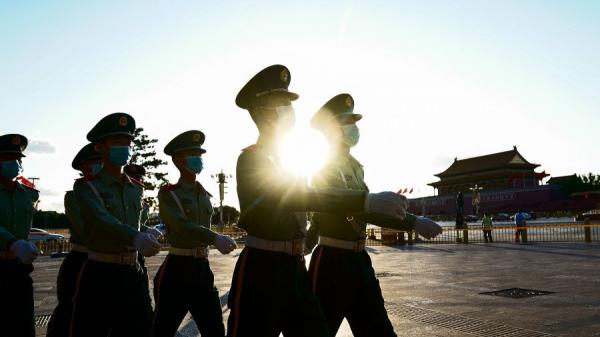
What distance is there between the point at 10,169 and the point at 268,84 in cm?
289

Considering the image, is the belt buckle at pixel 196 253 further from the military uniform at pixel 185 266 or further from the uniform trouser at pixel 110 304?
the uniform trouser at pixel 110 304

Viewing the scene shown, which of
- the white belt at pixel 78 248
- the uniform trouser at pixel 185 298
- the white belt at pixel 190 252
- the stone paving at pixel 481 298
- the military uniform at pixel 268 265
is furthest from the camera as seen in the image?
the stone paving at pixel 481 298

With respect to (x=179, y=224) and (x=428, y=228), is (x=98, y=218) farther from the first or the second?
(x=428, y=228)

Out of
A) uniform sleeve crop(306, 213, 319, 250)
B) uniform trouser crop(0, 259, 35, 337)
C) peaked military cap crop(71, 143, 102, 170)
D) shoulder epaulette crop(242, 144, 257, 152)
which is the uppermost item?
peaked military cap crop(71, 143, 102, 170)

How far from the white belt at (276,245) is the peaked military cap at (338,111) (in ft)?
4.75

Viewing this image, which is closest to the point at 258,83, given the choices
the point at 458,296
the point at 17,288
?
the point at 17,288

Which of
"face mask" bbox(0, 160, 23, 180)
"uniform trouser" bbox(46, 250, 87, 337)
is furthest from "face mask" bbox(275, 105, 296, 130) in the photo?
"face mask" bbox(0, 160, 23, 180)

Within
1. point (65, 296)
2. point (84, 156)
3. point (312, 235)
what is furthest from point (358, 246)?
point (84, 156)

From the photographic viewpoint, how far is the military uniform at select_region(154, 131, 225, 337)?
484cm

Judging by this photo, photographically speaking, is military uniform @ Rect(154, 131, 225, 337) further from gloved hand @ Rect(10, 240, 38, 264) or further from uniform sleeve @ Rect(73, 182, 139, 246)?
gloved hand @ Rect(10, 240, 38, 264)

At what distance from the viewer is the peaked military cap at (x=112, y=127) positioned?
4332 millimetres

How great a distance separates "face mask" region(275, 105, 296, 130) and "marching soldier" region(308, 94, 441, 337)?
0.67m

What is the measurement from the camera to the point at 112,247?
4.08 m

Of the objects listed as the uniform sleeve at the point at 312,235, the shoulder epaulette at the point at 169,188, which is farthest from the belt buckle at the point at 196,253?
the uniform sleeve at the point at 312,235
